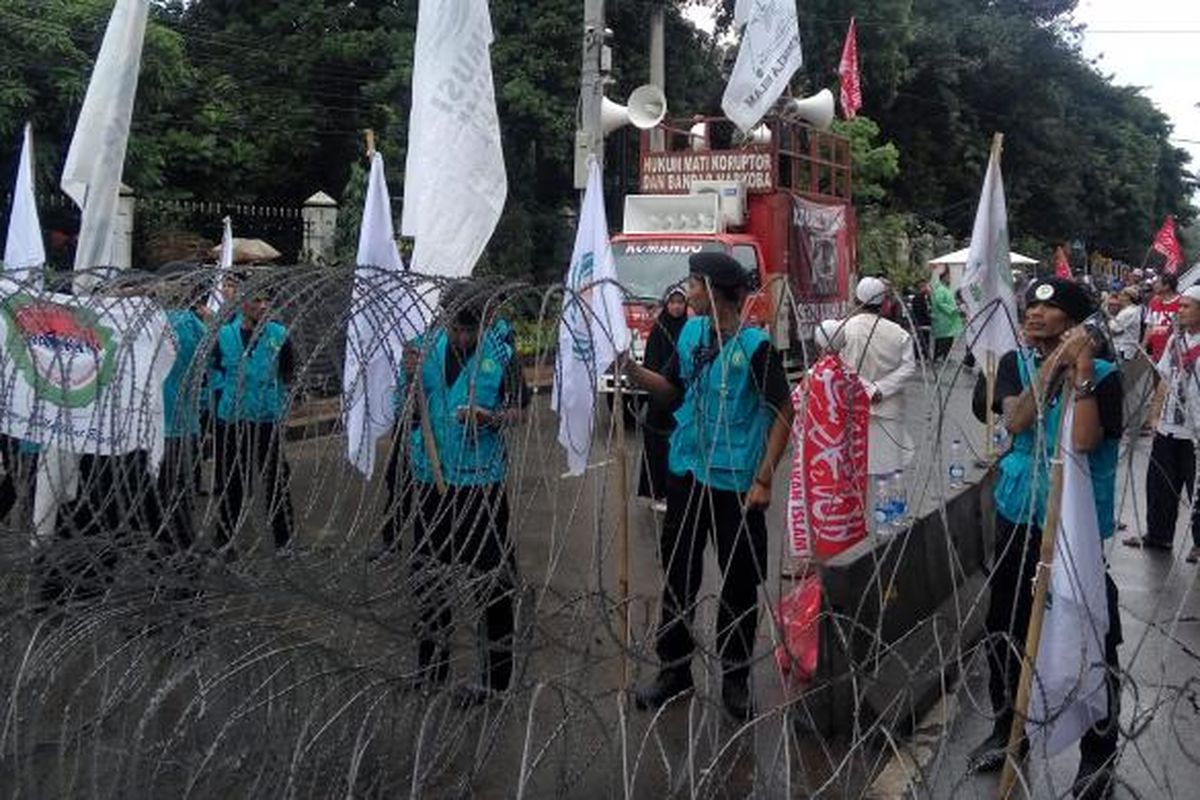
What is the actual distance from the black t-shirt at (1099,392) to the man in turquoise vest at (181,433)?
239cm

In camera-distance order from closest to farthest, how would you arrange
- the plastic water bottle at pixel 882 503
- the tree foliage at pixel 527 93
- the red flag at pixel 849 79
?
the plastic water bottle at pixel 882 503, the tree foliage at pixel 527 93, the red flag at pixel 849 79

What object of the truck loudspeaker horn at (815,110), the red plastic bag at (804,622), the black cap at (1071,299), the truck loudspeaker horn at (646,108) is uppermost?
→ the truck loudspeaker horn at (815,110)

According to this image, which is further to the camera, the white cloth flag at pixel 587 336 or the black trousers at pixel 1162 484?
the black trousers at pixel 1162 484

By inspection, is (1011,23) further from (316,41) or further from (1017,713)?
(1017,713)

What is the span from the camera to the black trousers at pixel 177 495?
3447 mm

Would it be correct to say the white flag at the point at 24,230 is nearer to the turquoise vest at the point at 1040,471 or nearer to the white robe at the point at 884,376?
the white robe at the point at 884,376

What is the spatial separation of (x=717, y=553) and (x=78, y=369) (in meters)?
2.22

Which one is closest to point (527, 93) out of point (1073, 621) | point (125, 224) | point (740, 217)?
point (740, 217)

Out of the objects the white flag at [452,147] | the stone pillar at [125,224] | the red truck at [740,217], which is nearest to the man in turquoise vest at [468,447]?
the white flag at [452,147]

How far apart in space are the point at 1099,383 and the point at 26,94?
36.3 feet

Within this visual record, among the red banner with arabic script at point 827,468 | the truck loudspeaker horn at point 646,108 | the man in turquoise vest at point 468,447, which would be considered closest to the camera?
the man in turquoise vest at point 468,447

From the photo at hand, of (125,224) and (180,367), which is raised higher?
(125,224)

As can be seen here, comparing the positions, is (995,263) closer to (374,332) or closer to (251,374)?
(374,332)

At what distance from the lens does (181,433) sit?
399cm
